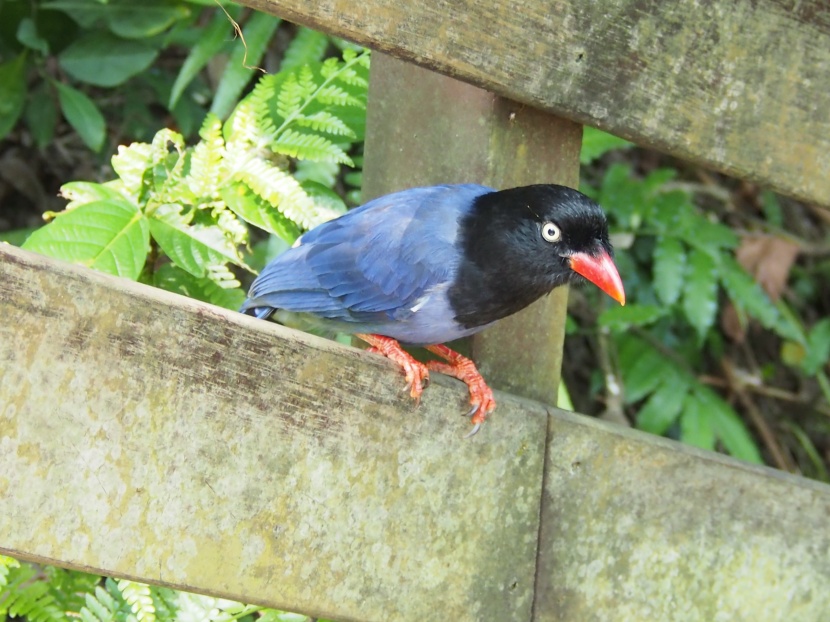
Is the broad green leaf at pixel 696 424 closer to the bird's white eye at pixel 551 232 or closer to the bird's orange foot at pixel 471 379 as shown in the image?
the bird's orange foot at pixel 471 379

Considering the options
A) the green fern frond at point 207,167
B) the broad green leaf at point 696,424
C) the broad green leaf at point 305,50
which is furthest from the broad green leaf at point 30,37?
the broad green leaf at point 696,424

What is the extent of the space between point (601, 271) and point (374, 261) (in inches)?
21.8

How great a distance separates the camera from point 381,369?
1882 mm

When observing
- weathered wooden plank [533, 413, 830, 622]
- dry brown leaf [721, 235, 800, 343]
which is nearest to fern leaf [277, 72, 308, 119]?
weathered wooden plank [533, 413, 830, 622]

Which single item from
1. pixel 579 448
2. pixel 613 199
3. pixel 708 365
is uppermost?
pixel 613 199

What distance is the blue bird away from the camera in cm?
223

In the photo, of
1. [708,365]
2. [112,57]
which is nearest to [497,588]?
[112,57]

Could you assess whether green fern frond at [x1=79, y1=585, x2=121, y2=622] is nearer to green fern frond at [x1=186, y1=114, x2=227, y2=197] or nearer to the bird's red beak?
green fern frond at [x1=186, y1=114, x2=227, y2=197]

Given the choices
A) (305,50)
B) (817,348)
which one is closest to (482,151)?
(305,50)

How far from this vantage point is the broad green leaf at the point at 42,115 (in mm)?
3287

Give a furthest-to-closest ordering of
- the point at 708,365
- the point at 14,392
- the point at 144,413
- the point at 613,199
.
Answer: the point at 708,365
the point at 613,199
the point at 144,413
the point at 14,392

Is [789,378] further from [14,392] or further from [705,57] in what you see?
[14,392]

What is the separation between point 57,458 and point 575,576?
111cm

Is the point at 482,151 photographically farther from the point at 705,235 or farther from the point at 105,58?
the point at 705,235
